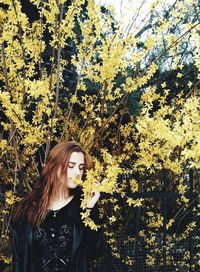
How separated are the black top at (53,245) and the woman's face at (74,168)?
209 mm

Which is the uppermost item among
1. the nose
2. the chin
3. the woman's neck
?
the nose

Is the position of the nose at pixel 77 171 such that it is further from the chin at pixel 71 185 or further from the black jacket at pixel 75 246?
the black jacket at pixel 75 246

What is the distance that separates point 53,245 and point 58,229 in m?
0.09

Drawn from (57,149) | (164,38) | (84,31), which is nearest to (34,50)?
(84,31)

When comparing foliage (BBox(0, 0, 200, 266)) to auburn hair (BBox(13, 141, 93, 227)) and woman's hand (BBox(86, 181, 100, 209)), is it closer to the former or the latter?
woman's hand (BBox(86, 181, 100, 209))

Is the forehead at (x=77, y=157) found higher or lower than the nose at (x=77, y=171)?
higher

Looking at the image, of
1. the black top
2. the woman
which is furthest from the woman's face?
the black top

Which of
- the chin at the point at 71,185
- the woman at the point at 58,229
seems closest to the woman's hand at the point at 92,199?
the woman at the point at 58,229

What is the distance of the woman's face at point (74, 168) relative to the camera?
2.49 metres

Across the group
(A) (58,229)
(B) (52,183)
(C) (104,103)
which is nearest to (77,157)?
(B) (52,183)

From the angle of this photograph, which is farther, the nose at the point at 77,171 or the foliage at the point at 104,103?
the foliage at the point at 104,103

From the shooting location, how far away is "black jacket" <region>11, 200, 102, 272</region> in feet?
8.08

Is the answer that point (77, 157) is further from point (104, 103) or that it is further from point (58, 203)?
point (104, 103)

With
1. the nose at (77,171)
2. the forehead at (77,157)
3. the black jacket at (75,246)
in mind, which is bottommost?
the black jacket at (75,246)
